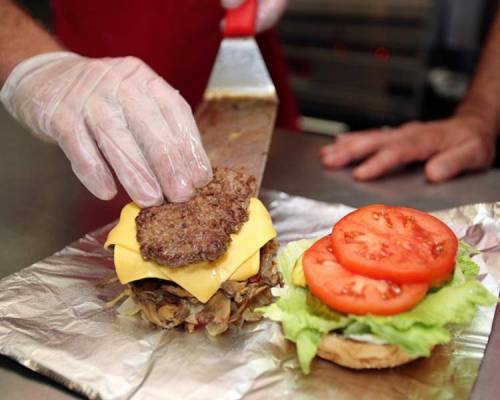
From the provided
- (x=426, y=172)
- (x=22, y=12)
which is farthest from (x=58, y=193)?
(x=426, y=172)

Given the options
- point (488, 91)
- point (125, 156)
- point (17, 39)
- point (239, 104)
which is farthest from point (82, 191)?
point (488, 91)

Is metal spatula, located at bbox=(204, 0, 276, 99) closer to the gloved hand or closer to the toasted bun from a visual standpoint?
the gloved hand

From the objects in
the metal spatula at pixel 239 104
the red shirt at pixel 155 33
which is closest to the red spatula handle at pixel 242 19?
the metal spatula at pixel 239 104

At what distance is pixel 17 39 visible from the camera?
2527 mm

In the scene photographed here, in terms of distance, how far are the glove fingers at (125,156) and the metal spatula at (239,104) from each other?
592mm

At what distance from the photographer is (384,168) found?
2.96 metres

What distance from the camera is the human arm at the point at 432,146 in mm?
2953

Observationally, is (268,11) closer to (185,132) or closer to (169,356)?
(185,132)

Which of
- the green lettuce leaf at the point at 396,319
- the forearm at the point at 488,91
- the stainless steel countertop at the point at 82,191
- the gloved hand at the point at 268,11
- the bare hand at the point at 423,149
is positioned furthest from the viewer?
the forearm at the point at 488,91

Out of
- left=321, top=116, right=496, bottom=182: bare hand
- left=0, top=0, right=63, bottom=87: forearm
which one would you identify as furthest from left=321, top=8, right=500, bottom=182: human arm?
left=0, top=0, right=63, bottom=87: forearm

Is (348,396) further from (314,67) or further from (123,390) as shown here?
(314,67)

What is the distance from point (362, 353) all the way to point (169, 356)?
0.61 m

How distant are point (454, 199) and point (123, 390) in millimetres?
1795

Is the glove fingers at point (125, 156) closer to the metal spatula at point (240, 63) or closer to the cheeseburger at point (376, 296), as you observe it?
the cheeseburger at point (376, 296)
